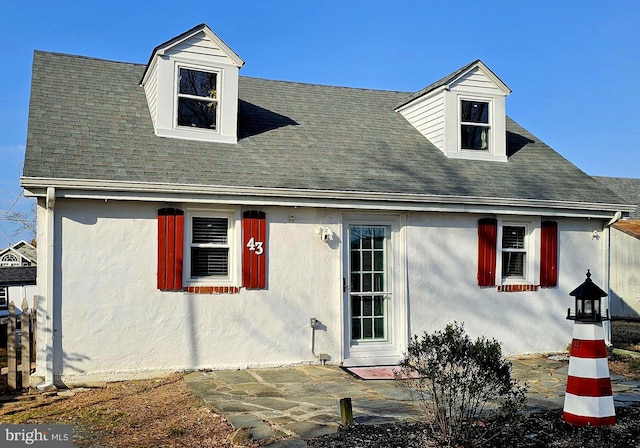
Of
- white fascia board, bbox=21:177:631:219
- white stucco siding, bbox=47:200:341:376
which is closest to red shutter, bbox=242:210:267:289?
white stucco siding, bbox=47:200:341:376

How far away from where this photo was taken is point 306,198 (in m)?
9.19

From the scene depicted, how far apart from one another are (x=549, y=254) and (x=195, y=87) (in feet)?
22.9

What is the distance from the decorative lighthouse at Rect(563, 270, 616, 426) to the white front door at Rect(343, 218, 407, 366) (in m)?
4.22

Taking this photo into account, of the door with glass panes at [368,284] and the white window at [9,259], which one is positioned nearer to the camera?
the door with glass panes at [368,284]

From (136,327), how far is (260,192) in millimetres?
2618

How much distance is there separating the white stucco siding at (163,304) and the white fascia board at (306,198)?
0.27 meters

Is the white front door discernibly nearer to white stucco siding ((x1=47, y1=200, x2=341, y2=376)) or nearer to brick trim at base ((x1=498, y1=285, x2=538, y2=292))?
white stucco siding ((x1=47, y1=200, x2=341, y2=376))

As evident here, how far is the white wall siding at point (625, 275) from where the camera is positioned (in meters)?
18.2

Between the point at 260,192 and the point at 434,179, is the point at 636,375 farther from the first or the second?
the point at 260,192

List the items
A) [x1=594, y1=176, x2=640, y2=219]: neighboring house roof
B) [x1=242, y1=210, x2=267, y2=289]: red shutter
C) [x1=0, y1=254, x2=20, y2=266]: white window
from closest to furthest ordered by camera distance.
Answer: [x1=242, y1=210, x2=267, y2=289]: red shutter
[x1=0, y1=254, x2=20, y2=266]: white window
[x1=594, y1=176, x2=640, y2=219]: neighboring house roof

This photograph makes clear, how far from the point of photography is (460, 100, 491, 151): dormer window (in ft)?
39.0

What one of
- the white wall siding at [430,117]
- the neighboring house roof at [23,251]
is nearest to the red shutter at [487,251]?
the white wall siding at [430,117]

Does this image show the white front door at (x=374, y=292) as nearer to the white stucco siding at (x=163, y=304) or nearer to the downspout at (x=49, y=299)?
the white stucco siding at (x=163, y=304)

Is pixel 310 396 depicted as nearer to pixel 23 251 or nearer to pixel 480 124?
pixel 480 124
